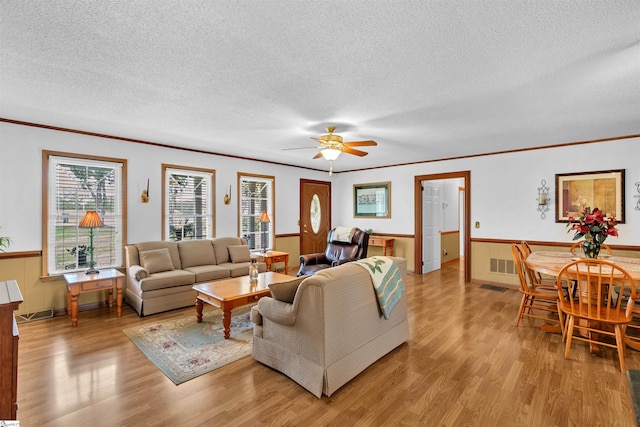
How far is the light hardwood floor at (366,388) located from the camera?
203 cm

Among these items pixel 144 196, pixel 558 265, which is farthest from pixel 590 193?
pixel 144 196

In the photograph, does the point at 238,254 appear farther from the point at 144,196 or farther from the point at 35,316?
the point at 35,316

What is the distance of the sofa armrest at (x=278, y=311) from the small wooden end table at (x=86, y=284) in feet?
7.95

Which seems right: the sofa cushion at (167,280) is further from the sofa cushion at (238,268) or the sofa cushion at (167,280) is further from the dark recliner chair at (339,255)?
the dark recliner chair at (339,255)

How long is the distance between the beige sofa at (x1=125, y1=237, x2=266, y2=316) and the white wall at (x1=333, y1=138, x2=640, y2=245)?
3.97 metres

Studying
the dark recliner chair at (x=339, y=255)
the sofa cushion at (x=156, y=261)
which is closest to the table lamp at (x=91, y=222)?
the sofa cushion at (x=156, y=261)

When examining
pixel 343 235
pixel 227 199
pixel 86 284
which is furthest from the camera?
pixel 227 199

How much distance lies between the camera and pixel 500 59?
7.30 feet

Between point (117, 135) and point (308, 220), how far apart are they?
4282 millimetres

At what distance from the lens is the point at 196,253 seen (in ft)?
16.0

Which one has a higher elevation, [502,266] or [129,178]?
[129,178]

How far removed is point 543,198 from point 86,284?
6.84 metres

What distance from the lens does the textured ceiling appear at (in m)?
1.74

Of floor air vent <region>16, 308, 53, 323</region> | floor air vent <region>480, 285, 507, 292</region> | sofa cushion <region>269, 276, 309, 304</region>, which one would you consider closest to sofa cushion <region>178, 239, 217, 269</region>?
floor air vent <region>16, 308, 53, 323</region>
